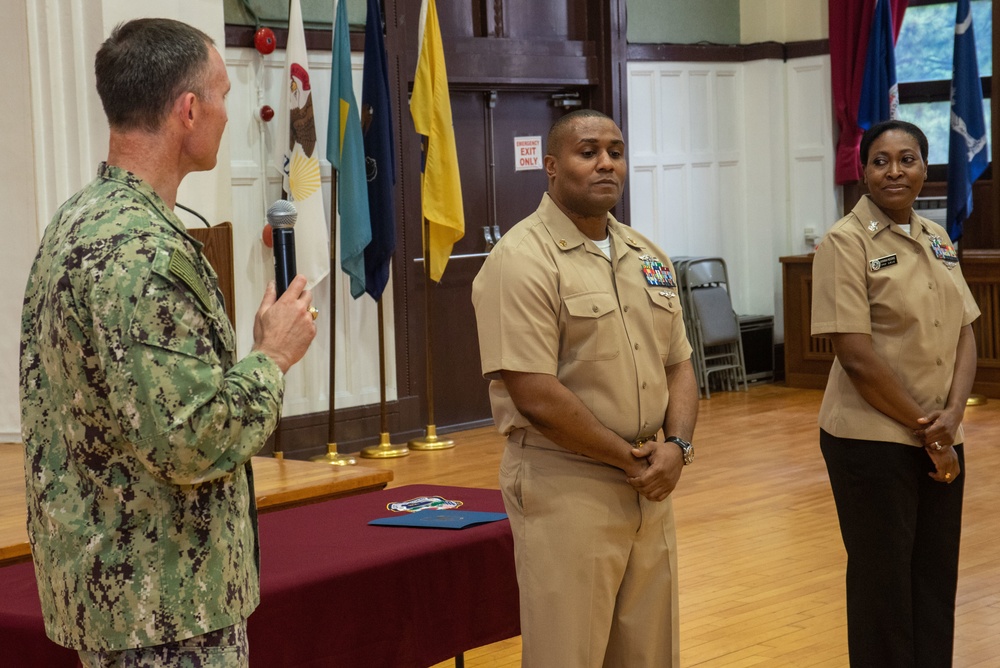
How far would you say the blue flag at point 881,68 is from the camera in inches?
350

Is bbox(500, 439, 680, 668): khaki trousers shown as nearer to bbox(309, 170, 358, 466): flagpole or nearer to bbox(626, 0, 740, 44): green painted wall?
bbox(309, 170, 358, 466): flagpole

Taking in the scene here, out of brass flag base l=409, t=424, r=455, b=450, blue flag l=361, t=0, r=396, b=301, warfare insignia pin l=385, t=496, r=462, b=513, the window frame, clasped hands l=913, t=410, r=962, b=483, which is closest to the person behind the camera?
clasped hands l=913, t=410, r=962, b=483

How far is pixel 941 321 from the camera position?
2.91 metres

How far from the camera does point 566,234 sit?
2.52 metres

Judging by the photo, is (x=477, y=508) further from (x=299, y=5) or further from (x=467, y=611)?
(x=299, y=5)

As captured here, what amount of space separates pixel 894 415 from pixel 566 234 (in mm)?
898

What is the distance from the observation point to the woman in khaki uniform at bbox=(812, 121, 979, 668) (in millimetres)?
2846

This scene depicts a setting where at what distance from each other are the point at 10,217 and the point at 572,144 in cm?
358

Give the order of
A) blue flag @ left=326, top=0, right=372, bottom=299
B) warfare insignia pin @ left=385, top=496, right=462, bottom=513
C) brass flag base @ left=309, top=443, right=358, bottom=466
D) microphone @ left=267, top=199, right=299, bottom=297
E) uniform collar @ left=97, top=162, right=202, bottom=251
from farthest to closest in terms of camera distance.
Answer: brass flag base @ left=309, top=443, right=358, bottom=466, blue flag @ left=326, top=0, right=372, bottom=299, warfare insignia pin @ left=385, top=496, right=462, bottom=513, microphone @ left=267, top=199, right=299, bottom=297, uniform collar @ left=97, top=162, right=202, bottom=251

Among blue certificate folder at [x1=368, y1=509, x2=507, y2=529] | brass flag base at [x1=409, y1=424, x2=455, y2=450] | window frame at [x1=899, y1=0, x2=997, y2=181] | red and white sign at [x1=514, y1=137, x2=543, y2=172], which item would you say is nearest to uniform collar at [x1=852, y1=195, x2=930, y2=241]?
blue certificate folder at [x1=368, y1=509, x2=507, y2=529]

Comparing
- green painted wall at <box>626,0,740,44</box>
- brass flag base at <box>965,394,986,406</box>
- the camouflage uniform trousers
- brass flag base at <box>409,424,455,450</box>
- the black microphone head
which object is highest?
green painted wall at <box>626,0,740,44</box>

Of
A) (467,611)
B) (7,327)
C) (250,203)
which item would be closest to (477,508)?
(467,611)

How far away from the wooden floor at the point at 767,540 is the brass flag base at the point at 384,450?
0.26 feet

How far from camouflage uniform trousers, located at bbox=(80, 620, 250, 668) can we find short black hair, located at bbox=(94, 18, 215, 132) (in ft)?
2.33
